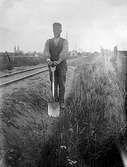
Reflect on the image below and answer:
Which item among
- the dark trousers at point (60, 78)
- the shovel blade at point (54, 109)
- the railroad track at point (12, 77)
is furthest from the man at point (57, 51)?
the railroad track at point (12, 77)

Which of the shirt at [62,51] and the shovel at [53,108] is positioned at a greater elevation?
the shirt at [62,51]

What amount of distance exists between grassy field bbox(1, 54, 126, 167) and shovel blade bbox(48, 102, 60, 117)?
0.37 feet

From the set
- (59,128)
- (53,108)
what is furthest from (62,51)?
(59,128)

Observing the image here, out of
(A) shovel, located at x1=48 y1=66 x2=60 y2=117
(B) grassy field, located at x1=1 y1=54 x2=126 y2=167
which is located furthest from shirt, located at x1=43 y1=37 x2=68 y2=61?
(B) grassy field, located at x1=1 y1=54 x2=126 y2=167

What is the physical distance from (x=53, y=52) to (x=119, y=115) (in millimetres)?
2275

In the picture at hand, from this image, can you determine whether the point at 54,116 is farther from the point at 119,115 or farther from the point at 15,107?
the point at 119,115

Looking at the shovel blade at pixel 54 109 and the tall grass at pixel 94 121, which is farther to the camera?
the shovel blade at pixel 54 109

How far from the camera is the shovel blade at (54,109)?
555 centimetres

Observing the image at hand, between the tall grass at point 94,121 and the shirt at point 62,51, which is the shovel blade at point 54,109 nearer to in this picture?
the tall grass at point 94,121

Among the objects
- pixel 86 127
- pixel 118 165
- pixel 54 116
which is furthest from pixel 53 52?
pixel 118 165

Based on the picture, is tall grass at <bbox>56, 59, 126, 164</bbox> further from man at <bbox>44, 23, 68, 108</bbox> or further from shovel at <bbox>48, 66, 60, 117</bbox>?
man at <bbox>44, 23, 68, 108</bbox>

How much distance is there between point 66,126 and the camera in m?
5.38

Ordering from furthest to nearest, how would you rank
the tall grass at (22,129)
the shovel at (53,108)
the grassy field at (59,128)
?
1. the shovel at (53,108)
2. the grassy field at (59,128)
3. the tall grass at (22,129)

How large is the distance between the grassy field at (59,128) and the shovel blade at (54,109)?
0.37ft
